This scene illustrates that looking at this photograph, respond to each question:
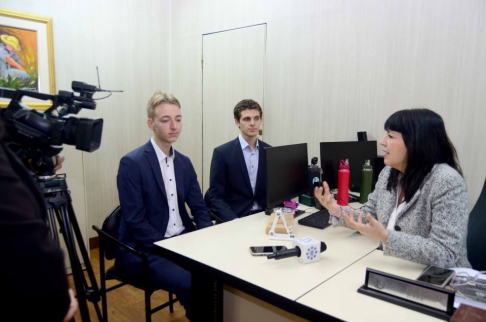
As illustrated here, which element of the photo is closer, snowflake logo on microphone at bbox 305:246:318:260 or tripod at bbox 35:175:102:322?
tripod at bbox 35:175:102:322

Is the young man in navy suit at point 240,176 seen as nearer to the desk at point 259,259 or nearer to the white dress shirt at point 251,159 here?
the white dress shirt at point 251,159

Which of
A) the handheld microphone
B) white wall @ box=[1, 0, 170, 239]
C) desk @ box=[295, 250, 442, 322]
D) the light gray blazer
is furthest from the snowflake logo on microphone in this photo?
white wall @ box=[1, 0, 170, 239]

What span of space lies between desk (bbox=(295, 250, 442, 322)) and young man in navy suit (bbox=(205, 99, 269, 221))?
1.25 meters

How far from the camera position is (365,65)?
9.07 ft

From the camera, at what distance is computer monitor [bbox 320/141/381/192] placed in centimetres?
238

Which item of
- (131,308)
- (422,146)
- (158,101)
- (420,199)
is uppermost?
(158,101)

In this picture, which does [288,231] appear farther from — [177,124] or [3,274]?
[3,274]

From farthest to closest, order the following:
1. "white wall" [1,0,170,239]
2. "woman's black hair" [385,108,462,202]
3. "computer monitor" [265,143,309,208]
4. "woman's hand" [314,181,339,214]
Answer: "white wall" [1,0,170,239] → "computer monitor" [265,143,309,208] → "woman's hand" [314,181,339,214] → "woman's black hair" [385,108,462,202]

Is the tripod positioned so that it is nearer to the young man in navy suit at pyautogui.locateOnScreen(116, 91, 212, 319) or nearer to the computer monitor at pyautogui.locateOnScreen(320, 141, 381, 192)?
the young man in navy suit at pyautogui.locateOnScreen(116, 91, 212, 319)

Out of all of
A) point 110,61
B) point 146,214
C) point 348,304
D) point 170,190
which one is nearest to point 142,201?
point 146,214

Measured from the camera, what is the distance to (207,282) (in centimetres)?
153

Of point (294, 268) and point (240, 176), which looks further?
point (240, 176)

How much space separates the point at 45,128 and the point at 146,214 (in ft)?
2.97

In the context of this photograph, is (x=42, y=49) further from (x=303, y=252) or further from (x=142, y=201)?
(x=303, y=252)
